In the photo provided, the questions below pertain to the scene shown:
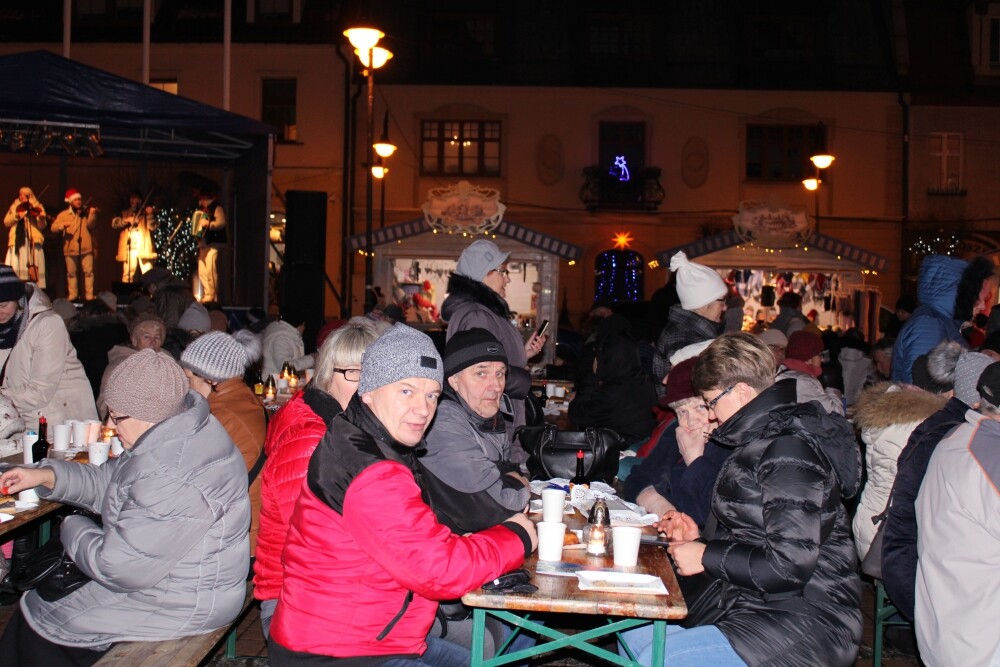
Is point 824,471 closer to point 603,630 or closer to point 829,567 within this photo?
point 829,567

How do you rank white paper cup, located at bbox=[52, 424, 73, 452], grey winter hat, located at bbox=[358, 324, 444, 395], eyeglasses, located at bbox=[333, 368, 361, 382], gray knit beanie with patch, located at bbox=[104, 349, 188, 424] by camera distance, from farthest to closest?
white paper cup, located at bbox=[52, 424, 73, 452] < eyeglasses, located at bbox=[333, 368, 361, 382] < gray knit beanie with patch, located at bbox=[104, 349, 188, 424] < grey winter hat, located at bbox=[358, 324, 444, 395]

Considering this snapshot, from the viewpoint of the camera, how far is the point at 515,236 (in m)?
16.4

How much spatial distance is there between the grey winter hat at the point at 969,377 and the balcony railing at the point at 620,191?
2310 cm

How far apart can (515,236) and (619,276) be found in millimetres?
11105

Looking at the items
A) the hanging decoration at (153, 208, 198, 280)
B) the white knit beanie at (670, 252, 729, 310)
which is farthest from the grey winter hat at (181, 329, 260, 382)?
the hanging decoration at (153, 208, 198, 280)

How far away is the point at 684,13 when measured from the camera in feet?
92.6

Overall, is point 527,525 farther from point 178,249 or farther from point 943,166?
point 943,166

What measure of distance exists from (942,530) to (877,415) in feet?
5.72

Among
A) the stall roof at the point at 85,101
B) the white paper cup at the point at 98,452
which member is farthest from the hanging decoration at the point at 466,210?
the white paper cup at the point at 98,452

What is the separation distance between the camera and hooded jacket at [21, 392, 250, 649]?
326 centimetres

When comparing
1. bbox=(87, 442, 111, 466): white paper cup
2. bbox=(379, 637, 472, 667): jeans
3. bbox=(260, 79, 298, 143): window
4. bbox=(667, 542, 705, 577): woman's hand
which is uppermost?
bbox=(260, 79, 298, 143): window

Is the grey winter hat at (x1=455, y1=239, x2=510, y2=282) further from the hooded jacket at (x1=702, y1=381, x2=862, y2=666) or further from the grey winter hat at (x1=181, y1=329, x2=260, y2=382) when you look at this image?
the hooded jacket at (x1=702, y1=381, x2=862, y2=666)


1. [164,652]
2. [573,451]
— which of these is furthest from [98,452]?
[573,451]

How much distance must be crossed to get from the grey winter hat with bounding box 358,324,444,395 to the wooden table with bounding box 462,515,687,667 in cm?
72
